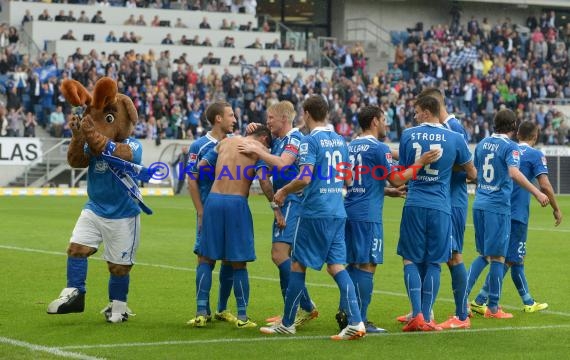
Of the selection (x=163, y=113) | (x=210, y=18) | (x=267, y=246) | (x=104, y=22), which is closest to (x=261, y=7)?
(x=210, y=18)

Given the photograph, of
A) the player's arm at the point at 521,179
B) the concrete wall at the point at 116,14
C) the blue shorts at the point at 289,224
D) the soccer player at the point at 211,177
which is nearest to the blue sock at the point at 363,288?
the blue shorts at the point at 289,224

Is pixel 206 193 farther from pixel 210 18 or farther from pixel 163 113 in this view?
pixel 210 18

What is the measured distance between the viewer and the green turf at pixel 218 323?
924cm

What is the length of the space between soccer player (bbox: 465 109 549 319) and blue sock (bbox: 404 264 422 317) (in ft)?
4.28

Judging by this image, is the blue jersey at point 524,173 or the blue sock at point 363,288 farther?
the blue jersey at point 524,173

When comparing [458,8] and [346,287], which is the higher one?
[458,8]

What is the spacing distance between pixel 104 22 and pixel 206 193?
1355 inches

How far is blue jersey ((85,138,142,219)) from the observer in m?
10.8

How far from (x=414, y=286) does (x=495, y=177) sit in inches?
74.6

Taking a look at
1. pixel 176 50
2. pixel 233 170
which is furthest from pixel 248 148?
pixel 176 50

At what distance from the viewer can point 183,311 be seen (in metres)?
11.6

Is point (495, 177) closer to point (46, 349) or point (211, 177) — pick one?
point (211, 177)

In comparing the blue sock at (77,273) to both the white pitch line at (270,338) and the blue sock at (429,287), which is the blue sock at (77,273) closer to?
the white pitch line at (270,338)

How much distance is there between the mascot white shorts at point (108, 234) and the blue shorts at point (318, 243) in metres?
1.83
